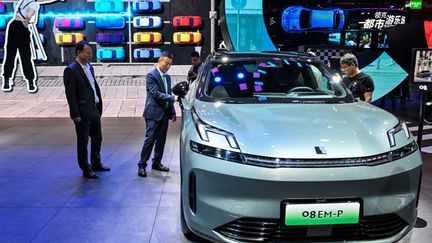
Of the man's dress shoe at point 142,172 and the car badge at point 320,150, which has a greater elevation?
the car badge at point 320,150

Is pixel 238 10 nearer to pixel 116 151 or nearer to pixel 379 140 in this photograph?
pixel 116 151

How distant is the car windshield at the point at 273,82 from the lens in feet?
11.8

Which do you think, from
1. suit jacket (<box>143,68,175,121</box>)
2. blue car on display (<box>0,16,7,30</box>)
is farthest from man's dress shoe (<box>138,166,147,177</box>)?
blue car on display (<box>0,16,7,30</box>)

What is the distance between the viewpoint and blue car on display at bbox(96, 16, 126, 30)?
11578 millimetres

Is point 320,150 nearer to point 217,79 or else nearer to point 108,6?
point 217,79

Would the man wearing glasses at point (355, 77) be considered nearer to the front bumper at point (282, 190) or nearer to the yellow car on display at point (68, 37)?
the front bumper at point (282, 190)

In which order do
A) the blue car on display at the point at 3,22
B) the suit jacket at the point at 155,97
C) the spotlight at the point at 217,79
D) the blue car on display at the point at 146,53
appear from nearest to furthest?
the spotlight at the point at 217,79
the suit jacket at the point at 155,97
the blue car on display at the point at 3,22
the blue car on display at the point at 146,53

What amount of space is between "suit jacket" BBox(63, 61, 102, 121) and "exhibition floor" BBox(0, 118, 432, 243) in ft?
2.62

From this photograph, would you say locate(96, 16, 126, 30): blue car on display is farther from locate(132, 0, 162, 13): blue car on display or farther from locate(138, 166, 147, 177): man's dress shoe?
locate(138, 166, 147, 177): man's dress shoe

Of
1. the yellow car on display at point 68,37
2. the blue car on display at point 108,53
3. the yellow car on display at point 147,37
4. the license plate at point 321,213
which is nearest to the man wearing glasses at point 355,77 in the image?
the license plate at point 321,213

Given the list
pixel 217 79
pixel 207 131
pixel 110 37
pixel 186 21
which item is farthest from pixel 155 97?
pixel 110 37

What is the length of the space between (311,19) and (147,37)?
4.69 m

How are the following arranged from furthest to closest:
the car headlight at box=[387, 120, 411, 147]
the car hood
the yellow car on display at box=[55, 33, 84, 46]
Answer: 1. the yellow car on display at box=[55, 33, 84, 46]
2. the car headlight at box=[387, 120, 411, 147]
3. the car hood

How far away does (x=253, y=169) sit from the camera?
2.44 meters
